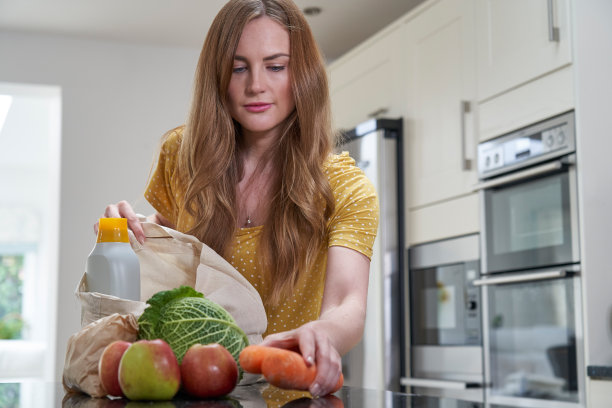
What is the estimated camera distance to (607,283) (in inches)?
84.9

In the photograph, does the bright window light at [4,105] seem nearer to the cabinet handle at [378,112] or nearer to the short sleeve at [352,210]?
the cabinet handle at [378,112]

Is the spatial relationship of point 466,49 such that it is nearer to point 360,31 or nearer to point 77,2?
point 360,31

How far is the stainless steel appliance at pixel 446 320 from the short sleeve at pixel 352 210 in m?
1.53

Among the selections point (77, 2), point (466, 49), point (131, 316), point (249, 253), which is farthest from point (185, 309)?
point (77, 2)

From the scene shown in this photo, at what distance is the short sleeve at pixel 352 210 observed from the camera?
1.19m

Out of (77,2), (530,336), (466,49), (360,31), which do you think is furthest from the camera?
(360,31)

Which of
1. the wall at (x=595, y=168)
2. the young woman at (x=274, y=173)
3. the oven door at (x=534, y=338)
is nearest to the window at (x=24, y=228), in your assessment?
the oven door at (x=534, y=338)

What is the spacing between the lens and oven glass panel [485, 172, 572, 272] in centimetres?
225

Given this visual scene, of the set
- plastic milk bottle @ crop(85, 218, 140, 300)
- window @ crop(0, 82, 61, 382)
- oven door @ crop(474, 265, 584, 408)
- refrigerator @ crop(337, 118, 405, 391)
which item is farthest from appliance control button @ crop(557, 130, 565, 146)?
window @ crop(0, 82, 61, 382)

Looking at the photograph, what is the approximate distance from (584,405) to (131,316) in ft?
5.35

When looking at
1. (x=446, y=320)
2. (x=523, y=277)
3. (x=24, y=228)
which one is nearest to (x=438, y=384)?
(x=446, y=320)

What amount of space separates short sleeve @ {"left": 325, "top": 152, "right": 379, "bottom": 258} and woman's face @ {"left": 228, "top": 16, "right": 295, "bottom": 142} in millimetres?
148

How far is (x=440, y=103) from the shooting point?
3.02m

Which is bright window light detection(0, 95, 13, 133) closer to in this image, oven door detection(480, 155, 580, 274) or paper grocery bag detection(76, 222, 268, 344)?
oven door detection(480, 155, 580, 274)
